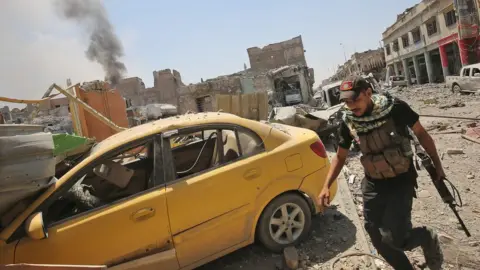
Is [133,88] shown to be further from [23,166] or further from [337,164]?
[337,164]

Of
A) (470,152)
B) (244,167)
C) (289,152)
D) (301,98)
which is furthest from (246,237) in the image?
(301,98)

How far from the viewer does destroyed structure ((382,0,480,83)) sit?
2389 cm

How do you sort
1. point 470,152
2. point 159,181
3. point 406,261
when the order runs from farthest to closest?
point 470,152, point 159,181, point 406,261

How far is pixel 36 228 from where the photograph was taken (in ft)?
8.13

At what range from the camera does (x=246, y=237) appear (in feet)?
10.7

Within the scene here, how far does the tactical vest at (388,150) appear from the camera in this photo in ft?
7.74

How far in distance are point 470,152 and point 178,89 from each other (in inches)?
995

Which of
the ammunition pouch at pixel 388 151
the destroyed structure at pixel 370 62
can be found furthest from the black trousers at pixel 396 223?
the destroyed structure at pixel 370 62

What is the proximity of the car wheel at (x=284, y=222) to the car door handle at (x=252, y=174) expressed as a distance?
1.12ft

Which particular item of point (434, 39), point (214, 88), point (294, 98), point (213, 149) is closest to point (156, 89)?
point (214, 88)

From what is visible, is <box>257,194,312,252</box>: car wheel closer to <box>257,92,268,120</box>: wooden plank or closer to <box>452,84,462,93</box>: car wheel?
<box>257,92,268,120</box>: wooden plank

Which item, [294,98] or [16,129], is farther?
[294,98]

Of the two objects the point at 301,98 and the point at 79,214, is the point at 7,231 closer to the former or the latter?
the point at 79,214

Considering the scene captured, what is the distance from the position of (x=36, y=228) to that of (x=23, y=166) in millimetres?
495
